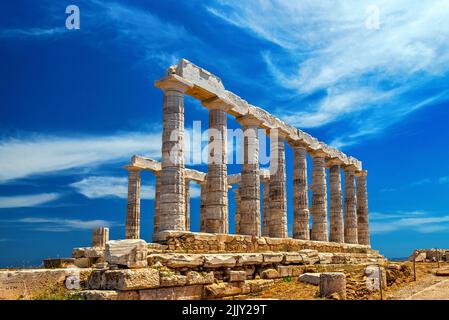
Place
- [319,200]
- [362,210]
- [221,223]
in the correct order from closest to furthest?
[221,223]
[319,200]
[362,210]

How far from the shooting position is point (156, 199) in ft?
100

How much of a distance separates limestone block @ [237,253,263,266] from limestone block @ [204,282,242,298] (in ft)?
3.03

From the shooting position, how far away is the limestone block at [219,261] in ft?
42.8

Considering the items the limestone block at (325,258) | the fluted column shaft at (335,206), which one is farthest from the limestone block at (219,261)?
the fluted column shaft at (335,206)

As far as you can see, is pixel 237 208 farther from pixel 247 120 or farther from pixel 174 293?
pixel 174 293

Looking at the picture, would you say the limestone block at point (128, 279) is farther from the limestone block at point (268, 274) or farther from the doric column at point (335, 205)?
the doric column at point (335, 205)

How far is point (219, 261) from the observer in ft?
44.0

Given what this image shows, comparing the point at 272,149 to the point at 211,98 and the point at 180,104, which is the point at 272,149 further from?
the point at 180,104

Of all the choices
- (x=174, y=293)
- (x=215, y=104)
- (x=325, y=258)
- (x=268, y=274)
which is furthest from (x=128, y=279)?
(x=325, y=258)

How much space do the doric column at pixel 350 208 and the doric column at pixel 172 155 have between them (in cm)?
1923

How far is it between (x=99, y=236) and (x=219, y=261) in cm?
1489

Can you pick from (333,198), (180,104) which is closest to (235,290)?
(180,104)

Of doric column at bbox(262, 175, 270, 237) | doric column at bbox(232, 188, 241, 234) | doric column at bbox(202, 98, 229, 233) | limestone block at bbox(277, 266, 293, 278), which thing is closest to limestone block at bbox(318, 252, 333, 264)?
limestone block at bbox(277, 266, 293, 278)
